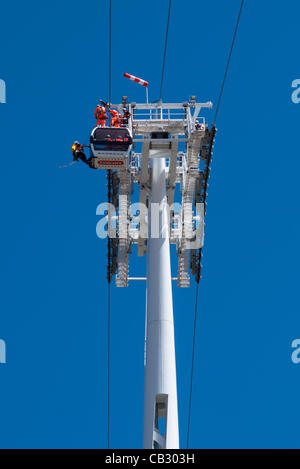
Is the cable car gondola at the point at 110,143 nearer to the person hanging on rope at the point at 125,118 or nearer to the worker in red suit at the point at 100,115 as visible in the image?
the worker in red suit at the point at 100,115

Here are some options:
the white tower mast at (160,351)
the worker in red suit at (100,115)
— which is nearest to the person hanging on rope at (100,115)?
the worker in red suit at (100,115)

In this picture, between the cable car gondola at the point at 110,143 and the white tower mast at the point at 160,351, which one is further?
the cable car gondola at the point at 110,143

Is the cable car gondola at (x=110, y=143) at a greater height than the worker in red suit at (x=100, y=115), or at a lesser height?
lesser

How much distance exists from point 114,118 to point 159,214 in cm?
467

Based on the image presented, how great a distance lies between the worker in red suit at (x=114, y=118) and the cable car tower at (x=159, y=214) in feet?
2.25

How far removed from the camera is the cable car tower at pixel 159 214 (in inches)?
990

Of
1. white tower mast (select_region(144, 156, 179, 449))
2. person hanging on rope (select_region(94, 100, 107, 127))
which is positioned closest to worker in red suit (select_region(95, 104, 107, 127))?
person hanging on rope (select_region(94, 100, 107, 127))

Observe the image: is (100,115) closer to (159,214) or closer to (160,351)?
(159,214)

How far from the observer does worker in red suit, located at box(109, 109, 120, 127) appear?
30875 millimetres

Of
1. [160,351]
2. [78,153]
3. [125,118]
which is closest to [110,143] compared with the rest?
[78,153]

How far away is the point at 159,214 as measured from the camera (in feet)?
100
